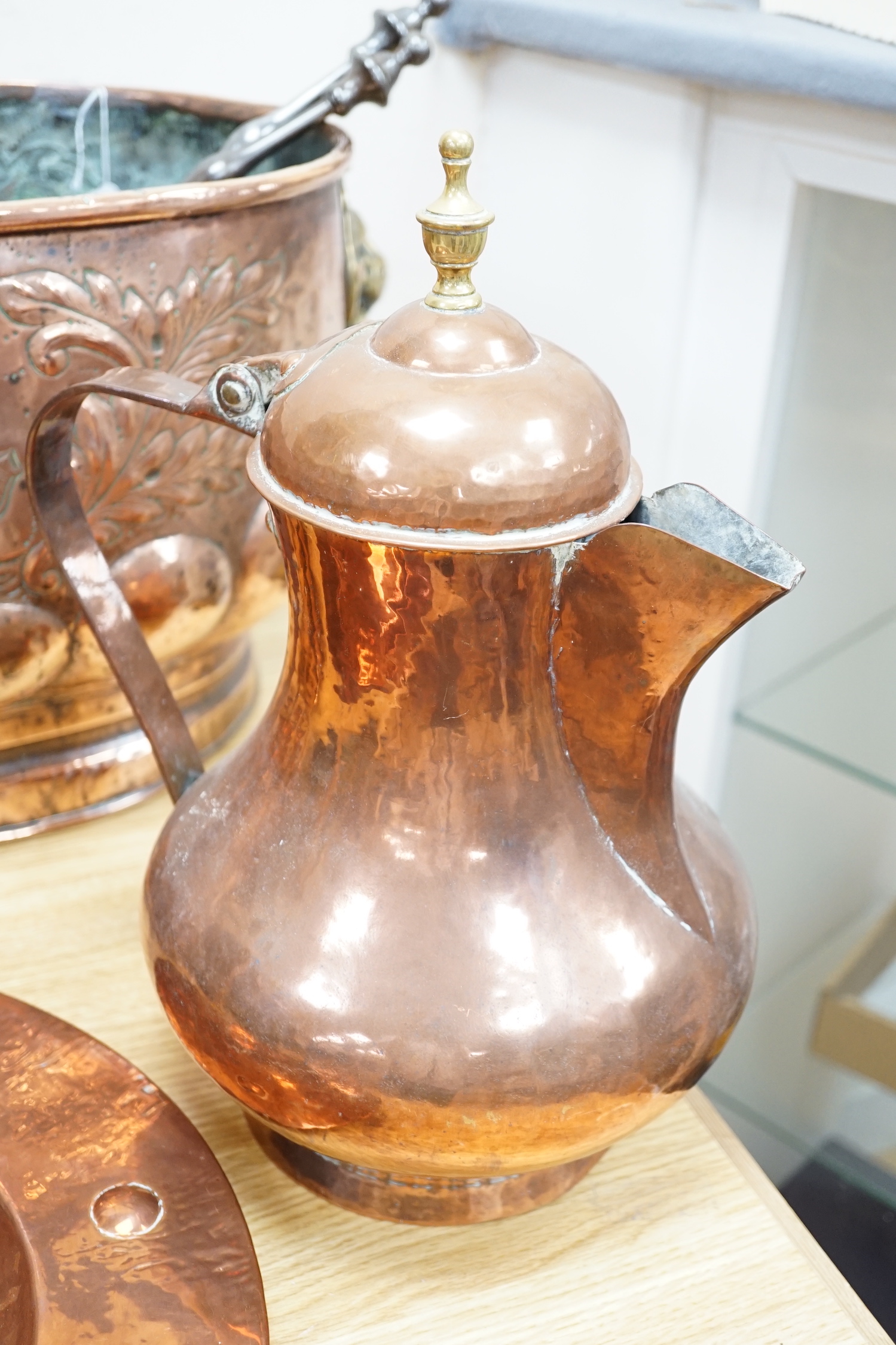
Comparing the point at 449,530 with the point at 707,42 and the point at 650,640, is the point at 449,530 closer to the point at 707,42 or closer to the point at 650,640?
the point at 650,640

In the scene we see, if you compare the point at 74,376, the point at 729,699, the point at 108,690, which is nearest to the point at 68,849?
the point at 108,690

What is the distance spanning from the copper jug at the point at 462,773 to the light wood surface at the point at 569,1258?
0.04m

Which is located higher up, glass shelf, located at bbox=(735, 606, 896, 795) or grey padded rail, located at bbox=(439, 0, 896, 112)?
grey padded rail, located at bbox=(439, 0, 896, 112)

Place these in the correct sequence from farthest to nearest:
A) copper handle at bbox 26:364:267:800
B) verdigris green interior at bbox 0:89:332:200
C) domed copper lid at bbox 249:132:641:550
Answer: verdigris green interior at bbox 0:89:332:200 → copper handle at bbox 26:364:267:800 → domed copper lid at bbox 249:132:641:550

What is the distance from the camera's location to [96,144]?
608 mm

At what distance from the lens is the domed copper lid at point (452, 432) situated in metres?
0.31

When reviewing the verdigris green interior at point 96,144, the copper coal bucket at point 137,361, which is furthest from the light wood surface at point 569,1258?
the verdigris green interior at point 96,144

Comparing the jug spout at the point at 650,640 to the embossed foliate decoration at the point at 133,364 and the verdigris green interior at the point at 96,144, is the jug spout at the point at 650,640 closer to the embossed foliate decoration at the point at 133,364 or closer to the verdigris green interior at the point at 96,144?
the embossed foliate decoration at the point at 133,364

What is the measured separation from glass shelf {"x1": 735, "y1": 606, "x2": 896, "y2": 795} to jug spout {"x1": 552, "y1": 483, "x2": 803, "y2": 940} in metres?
0.34

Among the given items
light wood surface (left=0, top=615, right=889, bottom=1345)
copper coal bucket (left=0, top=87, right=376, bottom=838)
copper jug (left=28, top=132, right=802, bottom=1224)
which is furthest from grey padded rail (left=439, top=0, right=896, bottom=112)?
light wood surface (left=0, top=615, right=889, bottom=1345)

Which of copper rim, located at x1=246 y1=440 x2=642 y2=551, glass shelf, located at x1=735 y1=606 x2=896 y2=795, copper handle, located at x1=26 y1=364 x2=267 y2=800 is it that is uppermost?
copper rim, located at x1=246 y1=440 x2=642 y2=551

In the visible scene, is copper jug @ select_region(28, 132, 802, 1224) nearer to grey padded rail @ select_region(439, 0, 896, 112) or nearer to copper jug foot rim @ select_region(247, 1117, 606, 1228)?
copper jug foot rim @ select_region(247, 1117, 606, 1228)

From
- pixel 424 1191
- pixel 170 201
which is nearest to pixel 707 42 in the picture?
pixel 170 201

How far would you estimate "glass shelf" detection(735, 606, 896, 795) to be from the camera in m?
0.69
